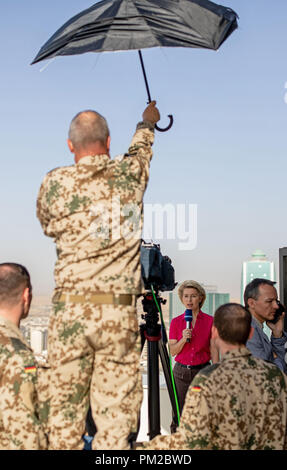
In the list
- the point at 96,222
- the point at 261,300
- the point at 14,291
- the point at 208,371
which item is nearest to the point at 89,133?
the point at 96,222

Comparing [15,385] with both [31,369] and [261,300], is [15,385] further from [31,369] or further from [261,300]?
[261,300]

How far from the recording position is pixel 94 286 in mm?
2801

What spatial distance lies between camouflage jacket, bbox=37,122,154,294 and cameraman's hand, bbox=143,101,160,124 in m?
0.47

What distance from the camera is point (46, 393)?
2.72 m

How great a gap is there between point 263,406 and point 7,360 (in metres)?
1.26

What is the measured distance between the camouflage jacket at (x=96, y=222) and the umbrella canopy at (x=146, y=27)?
80 centimetres

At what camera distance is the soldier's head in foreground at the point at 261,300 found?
168 inches

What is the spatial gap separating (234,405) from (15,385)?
104 centimetres

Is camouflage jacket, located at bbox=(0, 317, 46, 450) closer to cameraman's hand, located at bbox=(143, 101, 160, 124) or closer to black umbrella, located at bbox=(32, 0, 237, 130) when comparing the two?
cameraman's hand, located at bbox=(143, 101, 160, 124)

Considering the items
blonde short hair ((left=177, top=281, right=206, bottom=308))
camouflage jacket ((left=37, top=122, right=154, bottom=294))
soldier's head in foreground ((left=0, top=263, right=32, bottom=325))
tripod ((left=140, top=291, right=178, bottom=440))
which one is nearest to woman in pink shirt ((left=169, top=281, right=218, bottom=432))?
blonde short hair ((left=177, top=281, right=206, bottom=308))

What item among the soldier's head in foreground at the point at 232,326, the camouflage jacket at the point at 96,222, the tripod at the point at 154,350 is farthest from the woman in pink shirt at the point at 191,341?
the camouflage jacket at the point at 96,222

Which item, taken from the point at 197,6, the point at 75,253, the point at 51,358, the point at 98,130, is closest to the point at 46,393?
the point at 51,358

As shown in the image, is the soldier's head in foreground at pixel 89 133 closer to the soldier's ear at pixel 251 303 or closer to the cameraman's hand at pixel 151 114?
the cameraman's hand at pixel 151 114

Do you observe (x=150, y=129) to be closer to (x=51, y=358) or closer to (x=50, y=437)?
(x=51, y=358)
